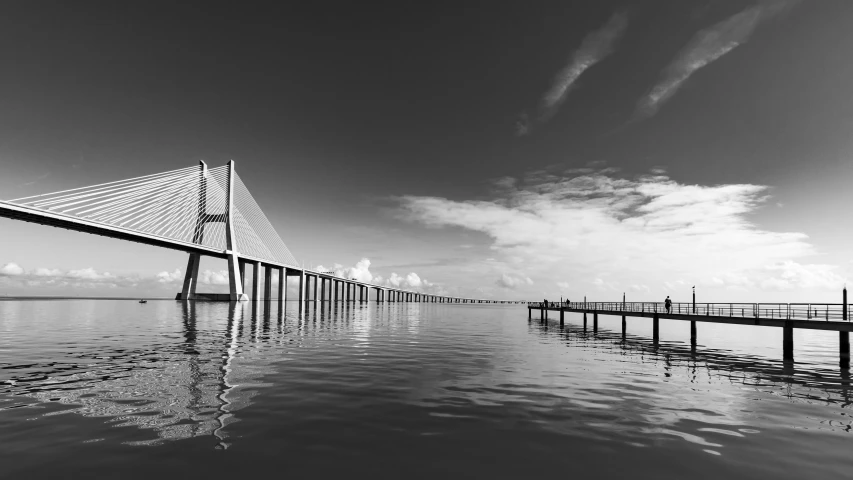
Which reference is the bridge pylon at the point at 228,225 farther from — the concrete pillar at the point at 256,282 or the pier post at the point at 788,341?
the pier post at the point at 788,341

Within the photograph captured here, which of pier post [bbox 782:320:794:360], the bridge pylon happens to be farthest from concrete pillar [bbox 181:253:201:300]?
pier post [bbox 782:320:794:360]

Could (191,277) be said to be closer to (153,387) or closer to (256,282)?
(256,282)

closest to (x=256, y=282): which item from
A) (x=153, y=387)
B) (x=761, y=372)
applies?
(x=153, y=387)

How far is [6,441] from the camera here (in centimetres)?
903

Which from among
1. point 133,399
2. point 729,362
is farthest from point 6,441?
point 729,362

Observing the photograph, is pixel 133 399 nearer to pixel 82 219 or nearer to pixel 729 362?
pixel 729 362

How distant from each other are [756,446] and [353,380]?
506 inches

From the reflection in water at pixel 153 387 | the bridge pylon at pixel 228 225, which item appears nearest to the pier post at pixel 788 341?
the reflection in water at pixel 153 387

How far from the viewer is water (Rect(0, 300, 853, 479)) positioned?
324 inches

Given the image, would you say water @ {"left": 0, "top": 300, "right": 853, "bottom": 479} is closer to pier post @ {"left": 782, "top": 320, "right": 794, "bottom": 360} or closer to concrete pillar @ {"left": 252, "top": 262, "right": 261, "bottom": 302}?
pier post @ {"left": 782, "top": 320, "right": 794, "bottom": 360}

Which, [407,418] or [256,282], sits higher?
[407,418]

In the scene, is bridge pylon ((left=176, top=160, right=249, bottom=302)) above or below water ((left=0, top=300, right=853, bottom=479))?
above

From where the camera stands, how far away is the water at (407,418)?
324 inches

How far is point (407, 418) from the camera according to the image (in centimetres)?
1136
